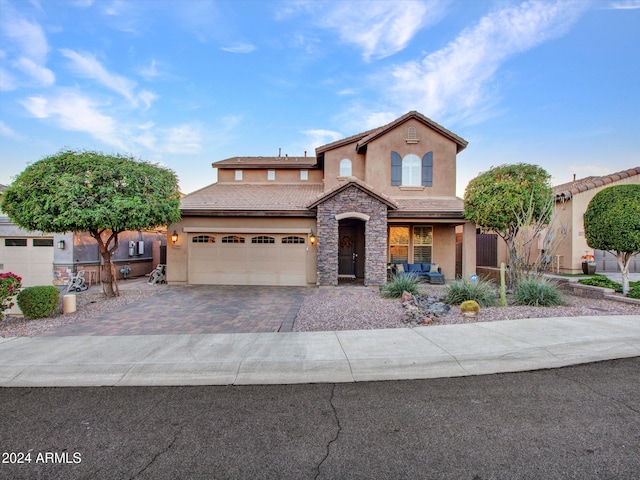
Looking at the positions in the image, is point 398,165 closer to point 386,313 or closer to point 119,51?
point 386,313

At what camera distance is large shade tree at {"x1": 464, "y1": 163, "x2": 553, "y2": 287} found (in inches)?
408

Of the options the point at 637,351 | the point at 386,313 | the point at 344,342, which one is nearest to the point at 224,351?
the point at 344,342

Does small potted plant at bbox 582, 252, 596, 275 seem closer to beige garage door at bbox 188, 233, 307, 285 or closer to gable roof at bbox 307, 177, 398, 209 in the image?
gable roof at bbox 307, 177, 398, 209

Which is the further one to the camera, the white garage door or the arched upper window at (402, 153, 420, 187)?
the arched upper window at (402, 153, 420, 187)

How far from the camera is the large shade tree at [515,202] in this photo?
10.4 metres

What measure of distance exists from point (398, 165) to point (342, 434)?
46.2 feet

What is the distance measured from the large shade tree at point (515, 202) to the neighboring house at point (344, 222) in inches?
92.3

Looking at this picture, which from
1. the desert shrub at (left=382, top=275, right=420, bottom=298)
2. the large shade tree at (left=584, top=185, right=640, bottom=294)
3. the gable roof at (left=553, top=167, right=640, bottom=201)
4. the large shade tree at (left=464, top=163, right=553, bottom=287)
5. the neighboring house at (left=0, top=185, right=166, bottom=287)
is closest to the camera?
the large shade tree at (left=584, top=185, right=640, bottom=294)

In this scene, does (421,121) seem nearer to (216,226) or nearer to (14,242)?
(216,226)

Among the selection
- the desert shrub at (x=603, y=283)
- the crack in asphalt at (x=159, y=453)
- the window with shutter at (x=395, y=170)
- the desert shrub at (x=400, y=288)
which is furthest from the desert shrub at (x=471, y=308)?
the window with shutter at (x=395, y=170)

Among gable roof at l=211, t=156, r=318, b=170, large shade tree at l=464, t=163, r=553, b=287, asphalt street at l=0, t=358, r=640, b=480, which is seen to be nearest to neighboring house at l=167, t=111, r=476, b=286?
gable roof at l=211, t=156, r=318, b=170

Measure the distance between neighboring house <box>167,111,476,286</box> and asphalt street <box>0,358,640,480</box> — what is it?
29.5ft

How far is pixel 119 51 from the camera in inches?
485

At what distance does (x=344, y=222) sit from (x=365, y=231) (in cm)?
256
